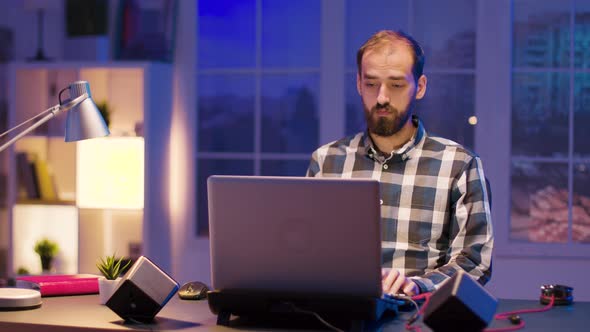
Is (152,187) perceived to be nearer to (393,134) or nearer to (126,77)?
(126,77)

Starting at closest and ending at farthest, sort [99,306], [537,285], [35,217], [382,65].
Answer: [99,306] < [382,65] < [537,285] < [35,217]

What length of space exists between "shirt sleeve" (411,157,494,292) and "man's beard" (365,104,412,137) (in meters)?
0.25

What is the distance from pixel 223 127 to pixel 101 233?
97cm

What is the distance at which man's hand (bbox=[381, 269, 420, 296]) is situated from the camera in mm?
2219

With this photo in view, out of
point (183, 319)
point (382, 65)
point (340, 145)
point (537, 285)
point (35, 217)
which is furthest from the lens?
point (35, 217)

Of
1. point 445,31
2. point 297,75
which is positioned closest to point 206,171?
point 297,75

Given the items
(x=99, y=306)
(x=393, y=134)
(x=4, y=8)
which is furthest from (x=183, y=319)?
(x=4, y=8)

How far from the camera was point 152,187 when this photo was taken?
4836 mm

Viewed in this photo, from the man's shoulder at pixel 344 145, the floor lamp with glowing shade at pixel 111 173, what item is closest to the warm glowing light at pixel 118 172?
the floor lamp with glowing shade at pixel 111 173

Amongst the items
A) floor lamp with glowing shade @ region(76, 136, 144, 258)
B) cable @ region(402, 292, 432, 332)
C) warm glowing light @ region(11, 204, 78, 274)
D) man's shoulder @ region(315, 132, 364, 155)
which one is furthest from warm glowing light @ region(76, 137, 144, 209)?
cable @ region(402, 292, 432, 332)

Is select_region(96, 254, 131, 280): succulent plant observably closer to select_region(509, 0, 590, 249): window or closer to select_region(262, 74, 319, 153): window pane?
select_region(262, 74, 319, 153): window pane

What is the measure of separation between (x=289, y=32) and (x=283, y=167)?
2.65 ft

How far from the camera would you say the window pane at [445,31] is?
491 centimetres

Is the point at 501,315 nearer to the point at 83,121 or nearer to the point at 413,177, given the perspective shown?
the point at 413,177
